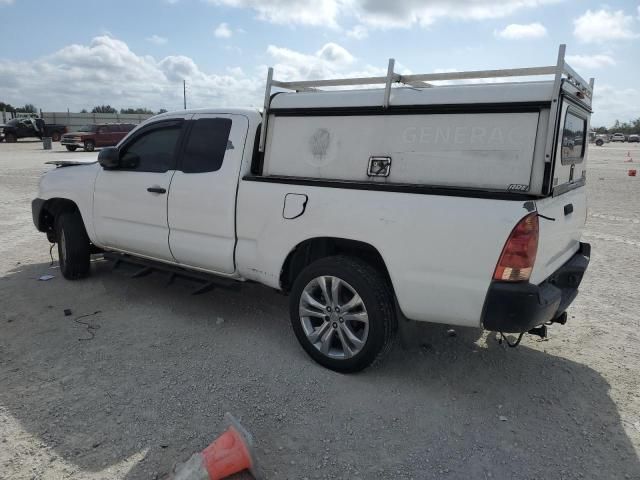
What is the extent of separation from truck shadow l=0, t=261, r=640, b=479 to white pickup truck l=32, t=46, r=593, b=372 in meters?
0.42

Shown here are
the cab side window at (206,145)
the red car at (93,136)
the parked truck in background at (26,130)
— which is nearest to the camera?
the cab side window at (206,145)

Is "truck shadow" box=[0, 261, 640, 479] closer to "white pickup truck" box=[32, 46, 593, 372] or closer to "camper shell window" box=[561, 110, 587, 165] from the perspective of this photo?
"white pickup truck" box=[32, 46, 593, 372]

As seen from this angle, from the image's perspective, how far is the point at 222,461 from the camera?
2492 mm

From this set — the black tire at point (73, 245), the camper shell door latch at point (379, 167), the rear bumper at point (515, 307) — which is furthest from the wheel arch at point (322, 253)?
the black tire at point (73, 245)

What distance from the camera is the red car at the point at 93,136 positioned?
2842 cm

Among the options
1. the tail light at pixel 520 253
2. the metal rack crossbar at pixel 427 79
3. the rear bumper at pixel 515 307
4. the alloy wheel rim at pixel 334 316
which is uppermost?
the metal rack crossbar at pixel 427 79

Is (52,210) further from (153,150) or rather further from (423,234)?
(423,234)

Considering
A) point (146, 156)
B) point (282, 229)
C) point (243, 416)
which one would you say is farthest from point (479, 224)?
point (146, 156)

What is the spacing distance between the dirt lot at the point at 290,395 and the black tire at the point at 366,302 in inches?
5.9

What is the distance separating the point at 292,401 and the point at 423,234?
4.63 feet

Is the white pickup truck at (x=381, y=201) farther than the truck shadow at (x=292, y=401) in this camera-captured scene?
Yes

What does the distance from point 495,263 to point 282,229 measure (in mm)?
1607

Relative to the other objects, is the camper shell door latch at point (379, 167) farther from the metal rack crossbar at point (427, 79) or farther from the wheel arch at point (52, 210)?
the wheel arch at point (52, 210)

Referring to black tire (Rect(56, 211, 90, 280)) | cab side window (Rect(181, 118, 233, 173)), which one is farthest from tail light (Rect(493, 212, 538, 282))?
black tire (Rect(56, 211, 90, 280))
